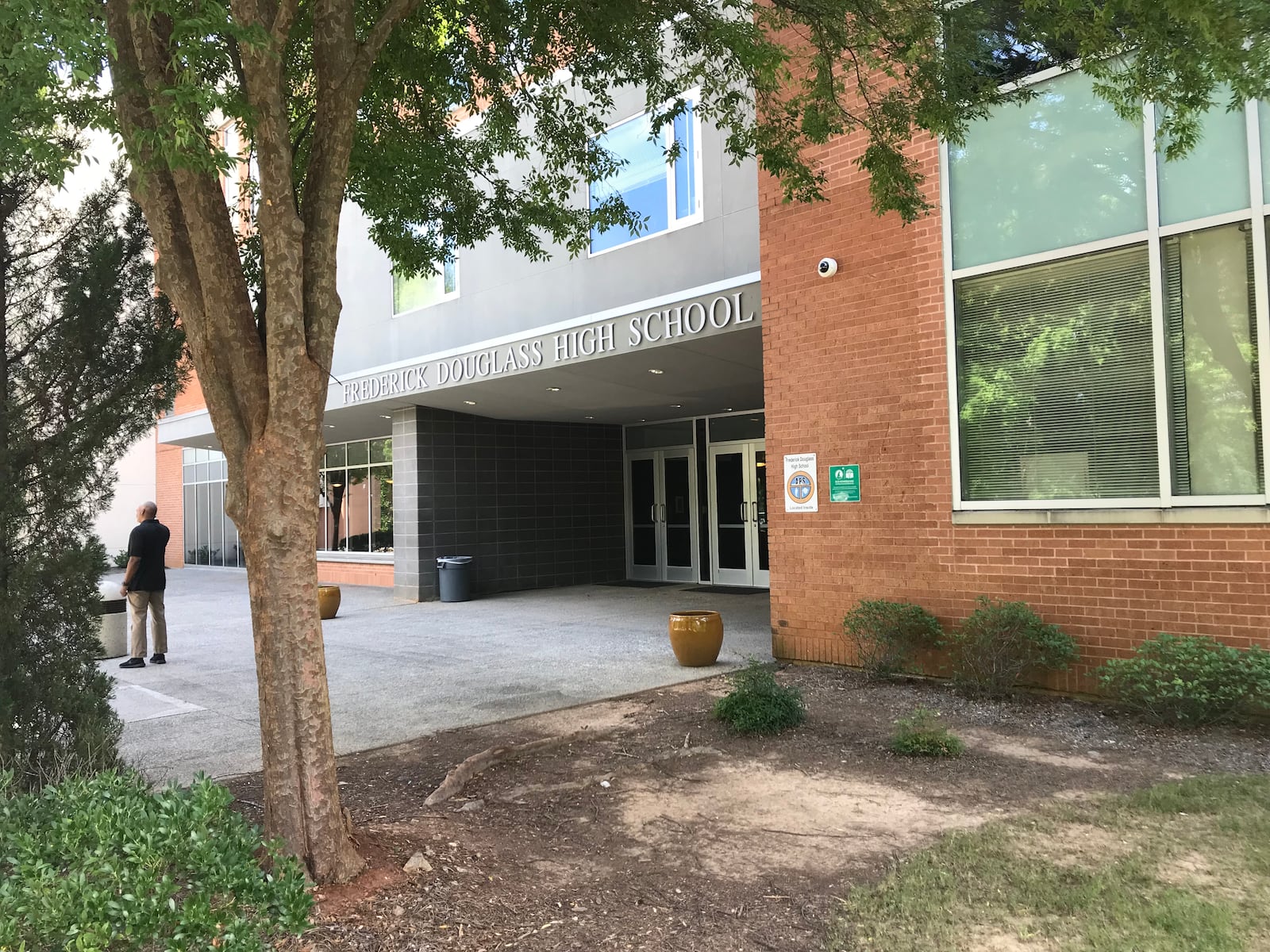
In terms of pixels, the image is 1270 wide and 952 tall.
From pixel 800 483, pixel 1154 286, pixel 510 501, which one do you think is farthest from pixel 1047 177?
pixel 510 501

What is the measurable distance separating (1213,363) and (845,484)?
3026mm

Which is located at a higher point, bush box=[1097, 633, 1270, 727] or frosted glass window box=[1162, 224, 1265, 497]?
frosted glass window box=[1162, 224, 1265, 497]

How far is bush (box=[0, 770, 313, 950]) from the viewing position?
2.74 m

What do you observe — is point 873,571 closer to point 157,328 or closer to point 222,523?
point 157,328

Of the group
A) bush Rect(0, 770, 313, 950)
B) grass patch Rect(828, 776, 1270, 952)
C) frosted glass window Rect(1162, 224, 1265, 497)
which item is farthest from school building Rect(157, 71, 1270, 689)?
grass patch Rect(828, 776, 1270, 952)

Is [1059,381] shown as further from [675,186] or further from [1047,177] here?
[675,186]

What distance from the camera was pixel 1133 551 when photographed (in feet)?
22.1

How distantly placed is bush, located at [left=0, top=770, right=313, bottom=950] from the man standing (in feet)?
24.1

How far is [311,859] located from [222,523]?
26.2 metres

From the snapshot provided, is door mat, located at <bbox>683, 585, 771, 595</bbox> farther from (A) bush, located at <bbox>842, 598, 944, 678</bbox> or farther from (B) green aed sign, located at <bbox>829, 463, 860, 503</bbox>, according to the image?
(A) bush, located at <bbox>842, 598, 944, 678</bbox>

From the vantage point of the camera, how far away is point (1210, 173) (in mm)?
6484

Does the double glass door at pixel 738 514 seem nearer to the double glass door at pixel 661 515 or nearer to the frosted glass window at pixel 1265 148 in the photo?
the double glass door at pixel 661 515

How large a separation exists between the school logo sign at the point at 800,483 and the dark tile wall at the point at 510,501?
9.23 meters

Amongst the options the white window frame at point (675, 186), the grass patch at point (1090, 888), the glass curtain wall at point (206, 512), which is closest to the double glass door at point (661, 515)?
the white window frame at point (675, 186)
